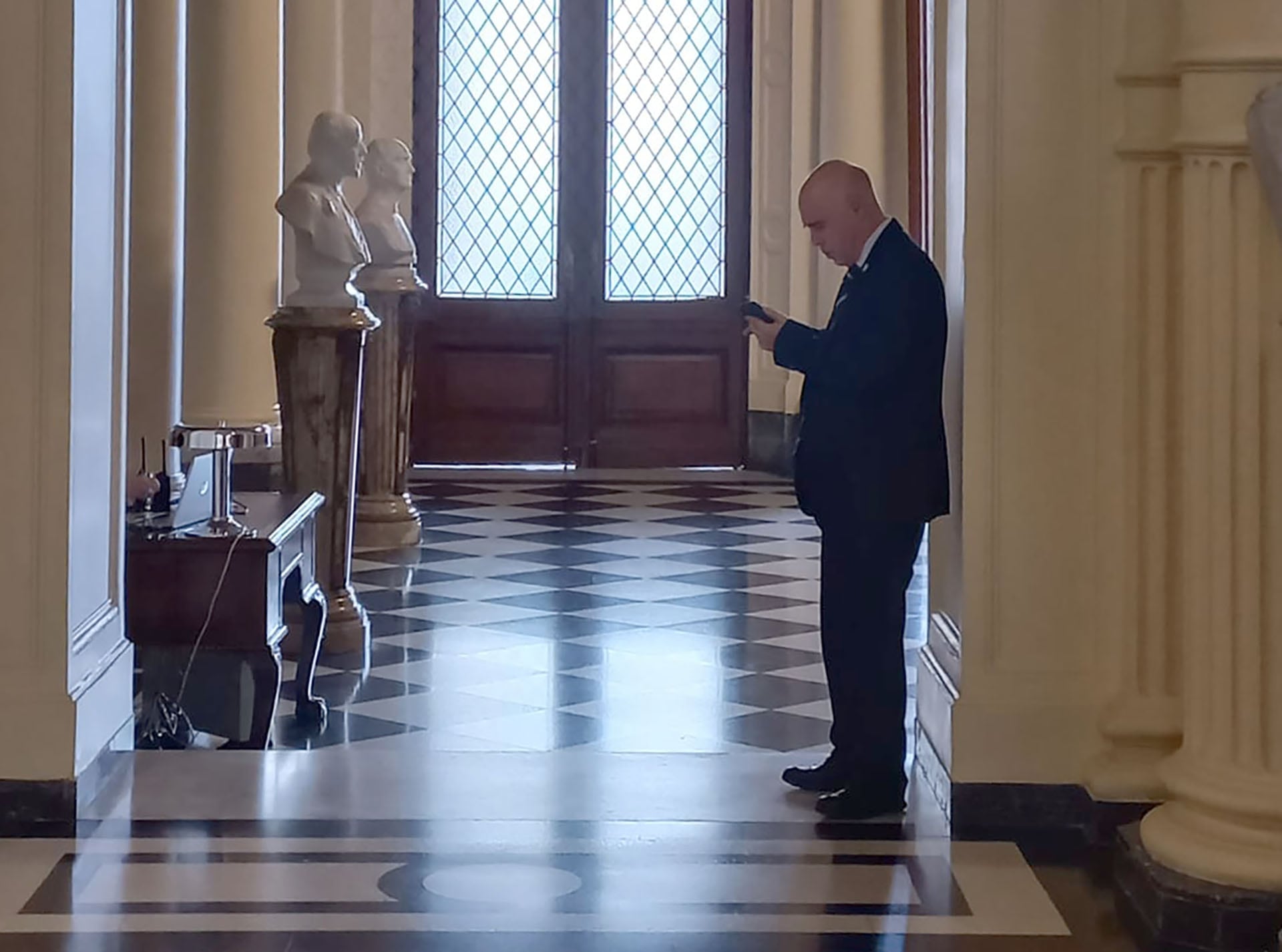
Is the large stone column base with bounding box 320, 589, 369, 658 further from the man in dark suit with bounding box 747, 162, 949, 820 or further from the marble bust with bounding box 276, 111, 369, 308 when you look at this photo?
the man in dark suit with bounding box 747, 162, 949, 820

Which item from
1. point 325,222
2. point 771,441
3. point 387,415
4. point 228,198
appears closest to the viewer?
point 325,222

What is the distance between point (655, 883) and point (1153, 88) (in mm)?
1945

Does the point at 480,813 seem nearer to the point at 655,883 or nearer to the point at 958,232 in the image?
the point at 655,883

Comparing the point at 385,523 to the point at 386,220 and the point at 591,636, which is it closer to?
the point at 386,220

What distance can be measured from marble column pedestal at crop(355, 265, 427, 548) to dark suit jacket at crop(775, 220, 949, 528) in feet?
17.9

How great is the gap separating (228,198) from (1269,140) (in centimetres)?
644

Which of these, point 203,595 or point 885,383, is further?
point 203,595

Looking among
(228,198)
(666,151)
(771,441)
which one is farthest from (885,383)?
(666,151)

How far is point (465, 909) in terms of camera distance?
12.6 feet

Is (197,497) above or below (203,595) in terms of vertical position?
above

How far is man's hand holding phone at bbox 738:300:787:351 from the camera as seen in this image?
14.6 feet

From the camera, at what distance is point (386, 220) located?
976 centimetres

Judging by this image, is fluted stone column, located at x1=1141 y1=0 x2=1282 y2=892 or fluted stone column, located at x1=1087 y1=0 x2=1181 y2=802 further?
fluted stone column, located at x1=1087 y1=0 x2=1181 y2=802

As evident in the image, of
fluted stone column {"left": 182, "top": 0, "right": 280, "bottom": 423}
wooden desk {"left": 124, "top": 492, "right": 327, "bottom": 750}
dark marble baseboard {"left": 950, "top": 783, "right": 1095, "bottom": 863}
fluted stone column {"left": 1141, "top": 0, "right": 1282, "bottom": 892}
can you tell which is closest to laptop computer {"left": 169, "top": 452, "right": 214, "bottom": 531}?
wooden desk {"left": 124, "top": 492, "right": 327, "bottom": 750}
